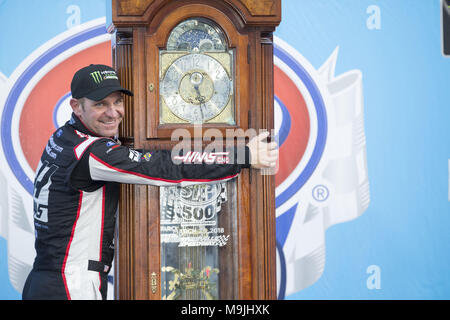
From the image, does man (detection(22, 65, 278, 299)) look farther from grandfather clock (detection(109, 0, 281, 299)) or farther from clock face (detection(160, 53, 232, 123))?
clock face (detection(160, 53, 232, 123))

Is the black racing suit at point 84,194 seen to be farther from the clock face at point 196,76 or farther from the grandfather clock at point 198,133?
the clock face at point 196,76

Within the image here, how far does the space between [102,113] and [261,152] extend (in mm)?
620

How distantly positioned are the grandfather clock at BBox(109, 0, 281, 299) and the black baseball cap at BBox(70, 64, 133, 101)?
9 cm

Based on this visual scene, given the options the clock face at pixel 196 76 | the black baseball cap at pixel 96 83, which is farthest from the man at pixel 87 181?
the clock face at pixel 196 76

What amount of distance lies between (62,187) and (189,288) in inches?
24.9

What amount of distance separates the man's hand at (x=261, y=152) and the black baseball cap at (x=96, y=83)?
0.50 meters

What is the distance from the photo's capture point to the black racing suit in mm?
1755

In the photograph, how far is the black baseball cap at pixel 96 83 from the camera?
182 centimetres

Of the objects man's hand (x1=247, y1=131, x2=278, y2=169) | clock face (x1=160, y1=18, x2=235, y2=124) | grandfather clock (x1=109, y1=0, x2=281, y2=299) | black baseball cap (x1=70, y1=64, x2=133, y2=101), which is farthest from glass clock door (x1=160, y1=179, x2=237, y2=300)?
black baseball cap (x1=70, y1=64, x2=133, y2=101)

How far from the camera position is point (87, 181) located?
1.82m

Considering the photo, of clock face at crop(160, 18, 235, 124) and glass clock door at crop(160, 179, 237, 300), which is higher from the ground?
clock face at crop(160, 18, 235, 124)

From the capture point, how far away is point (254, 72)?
1.96 meters

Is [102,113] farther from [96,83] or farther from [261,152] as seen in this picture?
[261,152]

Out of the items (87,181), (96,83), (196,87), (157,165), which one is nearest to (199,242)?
(157,165)
